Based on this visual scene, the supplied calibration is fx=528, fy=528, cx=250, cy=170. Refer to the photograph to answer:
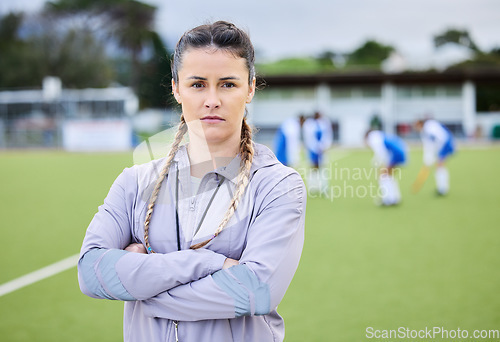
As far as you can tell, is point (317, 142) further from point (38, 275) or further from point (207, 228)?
point (207, 228)

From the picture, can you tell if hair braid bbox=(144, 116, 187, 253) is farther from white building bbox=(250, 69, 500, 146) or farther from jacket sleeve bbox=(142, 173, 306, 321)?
white building bbox=(250, 69, 500, 146)

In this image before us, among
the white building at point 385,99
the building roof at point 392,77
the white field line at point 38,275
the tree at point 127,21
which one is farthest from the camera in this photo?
the tree at point 127,21

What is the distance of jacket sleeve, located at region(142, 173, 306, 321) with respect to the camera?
1695 millimetres

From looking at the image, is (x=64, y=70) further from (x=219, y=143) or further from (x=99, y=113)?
(x=219, y=143)

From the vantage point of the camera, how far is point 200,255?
173 cm

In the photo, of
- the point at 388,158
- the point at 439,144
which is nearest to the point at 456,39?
the point at 439,144

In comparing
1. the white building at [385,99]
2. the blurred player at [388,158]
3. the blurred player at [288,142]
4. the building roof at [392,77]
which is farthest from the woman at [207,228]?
the white building at [385,99]

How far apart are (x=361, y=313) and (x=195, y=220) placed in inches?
116

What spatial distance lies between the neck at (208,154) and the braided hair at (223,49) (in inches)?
1.9

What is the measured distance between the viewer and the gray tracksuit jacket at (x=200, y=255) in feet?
5.63

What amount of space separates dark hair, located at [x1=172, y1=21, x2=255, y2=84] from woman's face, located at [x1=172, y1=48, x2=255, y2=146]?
0.9 inches

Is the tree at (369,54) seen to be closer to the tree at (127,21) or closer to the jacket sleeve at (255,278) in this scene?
the tree at (127,21)

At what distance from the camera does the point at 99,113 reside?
33.9 meters

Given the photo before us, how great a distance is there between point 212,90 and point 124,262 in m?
0.64
